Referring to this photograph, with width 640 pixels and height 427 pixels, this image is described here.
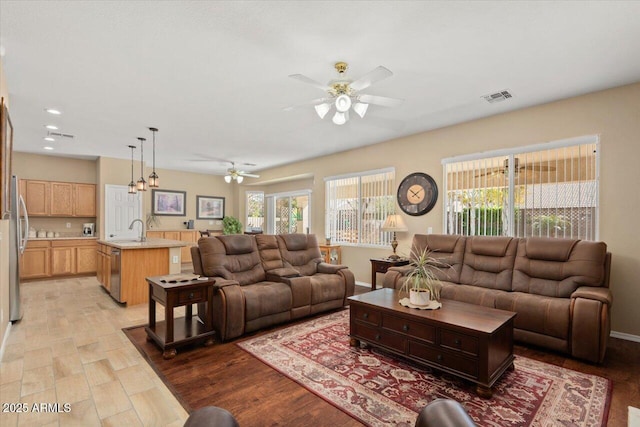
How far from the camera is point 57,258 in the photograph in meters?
6.34

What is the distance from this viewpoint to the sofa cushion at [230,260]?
364cm

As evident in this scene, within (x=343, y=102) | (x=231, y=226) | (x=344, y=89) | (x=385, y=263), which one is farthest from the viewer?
(x=231, y=226)

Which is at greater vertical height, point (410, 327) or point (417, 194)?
point (417, 194)

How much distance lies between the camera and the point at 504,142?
13.8ft

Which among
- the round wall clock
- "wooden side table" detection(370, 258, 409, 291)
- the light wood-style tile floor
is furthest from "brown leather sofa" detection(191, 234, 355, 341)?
the round wall clock

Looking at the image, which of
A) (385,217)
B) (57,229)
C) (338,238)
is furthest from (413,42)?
(57,229)

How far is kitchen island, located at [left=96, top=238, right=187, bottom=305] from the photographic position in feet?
14.5

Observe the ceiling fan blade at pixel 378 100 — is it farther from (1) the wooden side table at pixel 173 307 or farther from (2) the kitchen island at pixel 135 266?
(2) the kitchen island at pixel 135 266

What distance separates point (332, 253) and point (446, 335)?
3972 millimetres

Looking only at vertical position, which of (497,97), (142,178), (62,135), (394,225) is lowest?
(394,225)

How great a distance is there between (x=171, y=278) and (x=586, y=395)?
368 cm

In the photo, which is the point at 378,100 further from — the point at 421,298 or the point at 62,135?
the point at 62,135

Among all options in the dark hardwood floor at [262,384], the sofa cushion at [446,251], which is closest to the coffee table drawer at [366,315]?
the dark hardwood floor at [262,384]

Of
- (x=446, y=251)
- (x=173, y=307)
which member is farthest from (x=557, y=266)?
(x=173, y=307)
